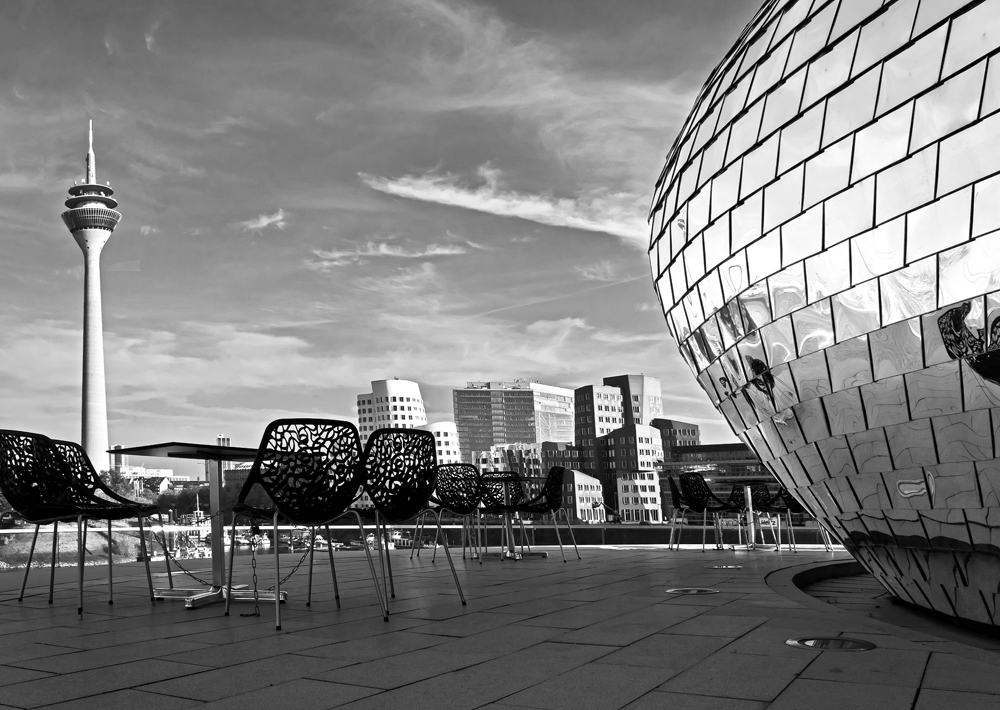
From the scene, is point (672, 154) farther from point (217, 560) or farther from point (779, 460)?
point (217, 560)

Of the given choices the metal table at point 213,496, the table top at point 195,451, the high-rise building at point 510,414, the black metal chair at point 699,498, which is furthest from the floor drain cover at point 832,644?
the high-rise building at point 510,414

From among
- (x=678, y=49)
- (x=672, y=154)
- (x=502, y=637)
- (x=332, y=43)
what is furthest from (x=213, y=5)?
(x=502, y=637)

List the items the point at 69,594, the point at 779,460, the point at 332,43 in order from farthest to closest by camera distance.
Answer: the point at 332,43
the point at 69,594
the point at 779,460

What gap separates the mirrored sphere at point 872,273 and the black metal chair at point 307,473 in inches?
94.3

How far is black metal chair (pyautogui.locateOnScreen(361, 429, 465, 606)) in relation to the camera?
512 cm

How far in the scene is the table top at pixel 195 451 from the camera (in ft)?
18.0

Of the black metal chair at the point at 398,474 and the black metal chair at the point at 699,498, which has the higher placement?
the black metal chair at the point at 398,474

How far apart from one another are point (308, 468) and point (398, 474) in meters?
0.66

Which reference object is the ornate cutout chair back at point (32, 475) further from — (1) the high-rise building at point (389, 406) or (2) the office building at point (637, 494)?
(2) the office building at point (637, 494)

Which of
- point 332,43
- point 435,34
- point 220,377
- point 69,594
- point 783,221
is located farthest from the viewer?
point 220,377

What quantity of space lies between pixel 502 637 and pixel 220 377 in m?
114

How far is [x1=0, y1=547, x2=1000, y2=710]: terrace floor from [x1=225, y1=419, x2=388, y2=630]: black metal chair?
1.81 ft

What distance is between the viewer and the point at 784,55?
4988mm

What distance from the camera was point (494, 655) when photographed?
3.41 meters
